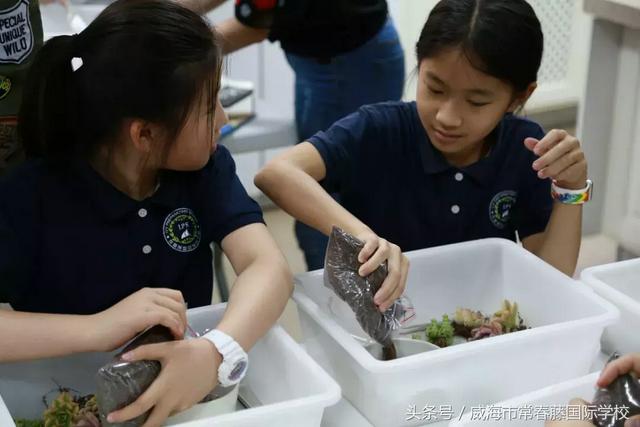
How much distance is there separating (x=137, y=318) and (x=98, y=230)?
0.81 feet

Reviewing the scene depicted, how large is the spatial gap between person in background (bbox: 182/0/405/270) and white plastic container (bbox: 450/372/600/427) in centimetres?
96

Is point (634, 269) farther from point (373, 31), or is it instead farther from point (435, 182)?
point (373, 31)

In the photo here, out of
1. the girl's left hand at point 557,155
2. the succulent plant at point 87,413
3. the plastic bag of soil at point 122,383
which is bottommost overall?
the succulent plant at point 87,413

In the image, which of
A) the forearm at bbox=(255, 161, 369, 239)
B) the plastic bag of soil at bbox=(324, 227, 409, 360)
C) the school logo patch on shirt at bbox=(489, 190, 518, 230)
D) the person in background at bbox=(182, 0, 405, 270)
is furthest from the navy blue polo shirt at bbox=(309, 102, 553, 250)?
the person in background at bbox=(182, 0, 405, 270)

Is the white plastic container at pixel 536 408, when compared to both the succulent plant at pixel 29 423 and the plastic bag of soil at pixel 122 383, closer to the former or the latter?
the plastic bag of soil at pixel 122 383

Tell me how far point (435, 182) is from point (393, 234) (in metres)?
0.11

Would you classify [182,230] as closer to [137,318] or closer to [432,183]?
[137,318]

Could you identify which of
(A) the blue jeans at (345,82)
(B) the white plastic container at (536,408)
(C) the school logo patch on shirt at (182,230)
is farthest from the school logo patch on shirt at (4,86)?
(A) the blue jeans at (345,82)

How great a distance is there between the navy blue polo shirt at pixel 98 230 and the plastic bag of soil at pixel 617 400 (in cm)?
50

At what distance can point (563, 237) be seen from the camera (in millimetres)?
1313

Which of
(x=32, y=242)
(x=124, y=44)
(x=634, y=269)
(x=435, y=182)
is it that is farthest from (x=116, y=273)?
(x=634, y=269)

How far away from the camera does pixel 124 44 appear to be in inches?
39.9

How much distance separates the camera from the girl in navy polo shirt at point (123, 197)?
96cm

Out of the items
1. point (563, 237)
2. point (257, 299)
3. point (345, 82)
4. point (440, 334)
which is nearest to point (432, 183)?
point (563, 237)
